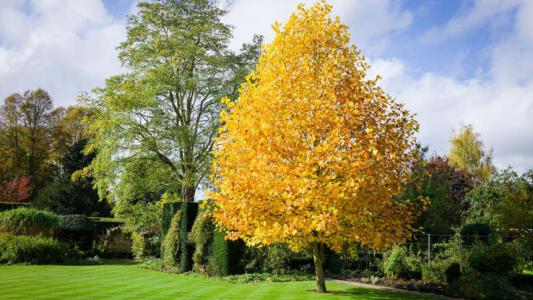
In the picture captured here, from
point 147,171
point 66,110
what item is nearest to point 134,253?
point 147,171

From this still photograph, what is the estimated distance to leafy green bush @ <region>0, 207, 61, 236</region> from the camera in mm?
22672

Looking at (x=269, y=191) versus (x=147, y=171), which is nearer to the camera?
(x=269, y=191)

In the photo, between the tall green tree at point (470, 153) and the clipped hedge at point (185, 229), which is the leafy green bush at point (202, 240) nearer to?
the clipped hedge at point (185, 229)

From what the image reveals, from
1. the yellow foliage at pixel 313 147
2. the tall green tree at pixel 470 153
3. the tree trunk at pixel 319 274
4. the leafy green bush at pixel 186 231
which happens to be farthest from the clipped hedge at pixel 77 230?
the tall green tree at pixel 470 153

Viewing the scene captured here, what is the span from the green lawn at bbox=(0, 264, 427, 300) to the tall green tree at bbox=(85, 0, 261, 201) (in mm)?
10554

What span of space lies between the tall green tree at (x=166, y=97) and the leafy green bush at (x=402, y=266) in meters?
12.8

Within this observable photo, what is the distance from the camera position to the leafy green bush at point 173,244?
20594 mm

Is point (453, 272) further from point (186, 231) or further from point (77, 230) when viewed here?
point (77, 230)

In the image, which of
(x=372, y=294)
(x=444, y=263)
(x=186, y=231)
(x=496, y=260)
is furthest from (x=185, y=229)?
(x=496, y=260)

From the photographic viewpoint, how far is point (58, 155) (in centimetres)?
4506

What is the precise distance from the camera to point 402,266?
16844 millimetres

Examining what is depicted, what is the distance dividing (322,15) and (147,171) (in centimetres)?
1790

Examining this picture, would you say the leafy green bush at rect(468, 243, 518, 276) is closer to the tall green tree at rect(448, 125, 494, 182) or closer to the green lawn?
the green lawn

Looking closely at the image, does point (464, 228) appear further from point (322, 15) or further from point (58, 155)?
point (58, 155)
